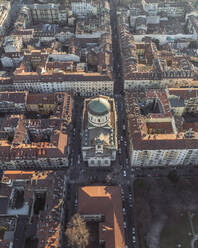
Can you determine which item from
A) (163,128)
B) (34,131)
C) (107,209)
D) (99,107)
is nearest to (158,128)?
(163,128)

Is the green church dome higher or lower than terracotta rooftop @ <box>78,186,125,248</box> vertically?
higher

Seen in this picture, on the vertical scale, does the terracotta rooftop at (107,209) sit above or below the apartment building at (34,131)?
below

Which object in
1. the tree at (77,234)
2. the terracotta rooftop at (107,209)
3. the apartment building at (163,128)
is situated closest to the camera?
the tree at (77,234)

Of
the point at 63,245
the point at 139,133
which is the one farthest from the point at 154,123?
the point at 63,245

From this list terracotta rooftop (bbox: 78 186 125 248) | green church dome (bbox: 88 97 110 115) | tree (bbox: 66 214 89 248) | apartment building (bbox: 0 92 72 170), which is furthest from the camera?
apartment building (bbox: 0 92 72 170)

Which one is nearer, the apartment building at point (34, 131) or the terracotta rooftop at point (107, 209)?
the terracotta rooftop at point (107, 209)

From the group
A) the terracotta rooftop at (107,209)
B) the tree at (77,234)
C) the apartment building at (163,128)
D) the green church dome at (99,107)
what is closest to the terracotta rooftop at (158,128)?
the apartment building at (163,128)

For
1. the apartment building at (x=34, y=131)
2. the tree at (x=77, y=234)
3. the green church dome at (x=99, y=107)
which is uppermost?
the green church dome at (x=99, y=107)

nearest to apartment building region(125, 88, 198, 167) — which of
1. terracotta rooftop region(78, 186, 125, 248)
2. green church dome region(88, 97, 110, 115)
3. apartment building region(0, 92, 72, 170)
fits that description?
green church dome region(88, 97, 110, 115)

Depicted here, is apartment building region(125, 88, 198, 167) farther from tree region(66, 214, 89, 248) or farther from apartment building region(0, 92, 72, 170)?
tree region(66, 214, 89, 248)

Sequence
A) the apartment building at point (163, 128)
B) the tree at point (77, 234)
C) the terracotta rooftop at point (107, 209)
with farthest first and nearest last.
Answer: the apartment building at point (163, 128) → the terracotta rooftop at point (107, 209) → the tree at point (77, 234)

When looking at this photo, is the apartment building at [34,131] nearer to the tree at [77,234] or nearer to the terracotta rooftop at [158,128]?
the tree at [77,234]
